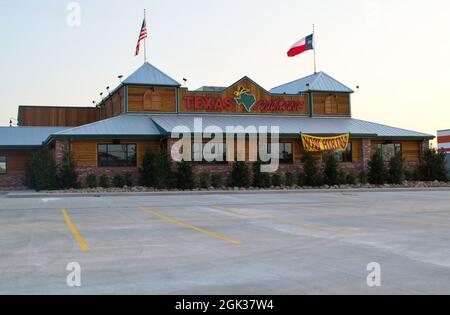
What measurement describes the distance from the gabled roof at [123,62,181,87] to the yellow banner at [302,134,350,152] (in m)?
9.12

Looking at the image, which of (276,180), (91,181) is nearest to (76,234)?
(91,181)

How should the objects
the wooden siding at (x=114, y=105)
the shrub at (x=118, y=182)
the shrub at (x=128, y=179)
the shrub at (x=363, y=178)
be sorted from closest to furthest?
the shrub at (x=118, y=182) < the shrub at (x=128, y=179) < the shrub at (x=363, y=178) < the wooden siding at (x=114, y=105)

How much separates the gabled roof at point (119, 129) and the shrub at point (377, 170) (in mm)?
13924

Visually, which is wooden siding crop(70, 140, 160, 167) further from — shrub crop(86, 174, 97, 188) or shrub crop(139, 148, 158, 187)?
shrub crop(139, 148, 158, 187)

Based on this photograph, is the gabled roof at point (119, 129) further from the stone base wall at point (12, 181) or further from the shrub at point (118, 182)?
the stone base wall at point (12, 181)

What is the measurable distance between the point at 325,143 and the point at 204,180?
8668 millimetres

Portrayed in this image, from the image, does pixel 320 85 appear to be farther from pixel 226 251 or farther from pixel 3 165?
pixel 226 251

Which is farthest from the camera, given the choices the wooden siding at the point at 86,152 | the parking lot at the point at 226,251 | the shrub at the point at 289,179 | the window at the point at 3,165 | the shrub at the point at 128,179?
the window at the point at 3,165

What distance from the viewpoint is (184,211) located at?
18.0m

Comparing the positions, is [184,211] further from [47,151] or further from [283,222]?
[47,151]

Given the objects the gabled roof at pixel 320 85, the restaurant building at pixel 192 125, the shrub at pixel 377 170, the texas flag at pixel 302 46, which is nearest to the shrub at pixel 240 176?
the restaurant building at pixel 192 125

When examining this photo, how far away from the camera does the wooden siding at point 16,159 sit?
3700 cm

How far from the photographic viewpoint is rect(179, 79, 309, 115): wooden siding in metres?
36.3
